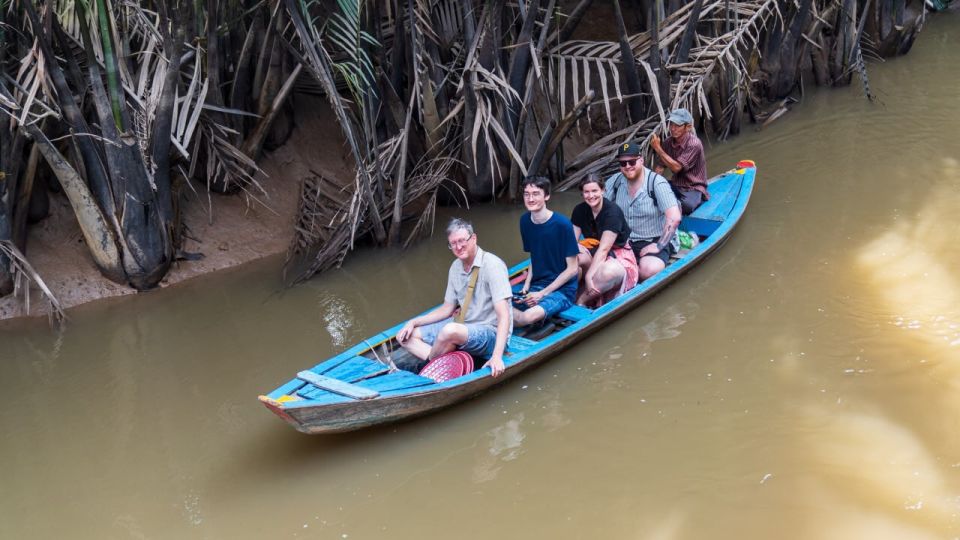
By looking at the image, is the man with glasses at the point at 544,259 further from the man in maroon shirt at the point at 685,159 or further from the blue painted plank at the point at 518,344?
the man in maroon shirt at the point at 685,159

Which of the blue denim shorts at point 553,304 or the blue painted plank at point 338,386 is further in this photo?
the blue denim shorts at point 553,304

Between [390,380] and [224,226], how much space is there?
3.75 m

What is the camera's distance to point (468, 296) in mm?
5117

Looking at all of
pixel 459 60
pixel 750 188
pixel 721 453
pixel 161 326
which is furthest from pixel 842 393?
pixel 161 326

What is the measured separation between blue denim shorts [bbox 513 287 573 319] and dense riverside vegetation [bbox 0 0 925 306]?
2.04 metres

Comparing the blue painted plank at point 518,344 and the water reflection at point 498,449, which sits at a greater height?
the blue painted plank at point 518,344

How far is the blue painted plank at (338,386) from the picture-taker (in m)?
4.65

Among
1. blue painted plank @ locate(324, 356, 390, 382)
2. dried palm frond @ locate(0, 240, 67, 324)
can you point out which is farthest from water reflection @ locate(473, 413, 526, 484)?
dried palm frond @ locate(0, 240, 67, 324)

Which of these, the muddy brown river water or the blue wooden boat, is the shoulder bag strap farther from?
the muddy brown river water

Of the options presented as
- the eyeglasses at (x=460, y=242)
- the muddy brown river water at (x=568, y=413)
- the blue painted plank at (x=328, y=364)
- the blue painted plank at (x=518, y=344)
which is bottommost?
the muddy brown river water at (x=568, y=413)

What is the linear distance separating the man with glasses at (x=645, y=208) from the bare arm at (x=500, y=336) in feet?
5.34

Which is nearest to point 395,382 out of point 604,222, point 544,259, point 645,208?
point 544,259

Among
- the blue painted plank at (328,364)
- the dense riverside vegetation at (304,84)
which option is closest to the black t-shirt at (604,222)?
the dense riverside vegetation at (304,84)

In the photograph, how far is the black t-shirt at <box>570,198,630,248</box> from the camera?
5855mm
